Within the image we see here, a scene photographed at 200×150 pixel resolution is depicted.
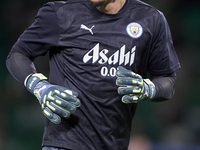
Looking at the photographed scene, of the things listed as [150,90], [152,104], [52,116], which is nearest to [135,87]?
[150,90]

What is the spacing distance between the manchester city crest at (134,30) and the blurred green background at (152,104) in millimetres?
2739

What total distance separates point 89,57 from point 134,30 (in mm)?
294

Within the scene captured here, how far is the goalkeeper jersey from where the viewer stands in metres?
2.17

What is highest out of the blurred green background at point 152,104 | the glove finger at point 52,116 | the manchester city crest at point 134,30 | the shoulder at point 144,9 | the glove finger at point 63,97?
the shoulder at point 144,9

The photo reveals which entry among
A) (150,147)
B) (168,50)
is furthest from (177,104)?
(168,50)

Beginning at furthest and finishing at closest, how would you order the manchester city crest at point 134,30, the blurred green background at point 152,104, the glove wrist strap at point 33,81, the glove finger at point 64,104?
the blurred green background at point 152,104 < the manchester city crest at point 134,30 < the glove wrist strap at point 33,81 < the glove finger at point 64,104

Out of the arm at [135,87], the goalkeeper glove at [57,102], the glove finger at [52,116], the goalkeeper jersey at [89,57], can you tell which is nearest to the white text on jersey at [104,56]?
the goalkeeper jersey at [89,57]

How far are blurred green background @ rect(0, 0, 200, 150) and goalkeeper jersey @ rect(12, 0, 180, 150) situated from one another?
2.69 metres

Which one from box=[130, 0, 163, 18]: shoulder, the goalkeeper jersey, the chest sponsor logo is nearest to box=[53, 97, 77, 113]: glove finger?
the goalkeeper jersey

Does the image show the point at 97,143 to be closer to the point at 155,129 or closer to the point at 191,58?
the point at 155,129

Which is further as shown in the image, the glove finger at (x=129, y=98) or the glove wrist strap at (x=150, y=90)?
the glove wrist strap at (x=150, y=90)

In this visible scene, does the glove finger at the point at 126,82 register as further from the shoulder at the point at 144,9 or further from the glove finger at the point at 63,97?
the shoulder at the point at 144,9

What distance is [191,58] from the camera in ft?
19.6

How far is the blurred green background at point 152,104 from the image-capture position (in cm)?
515
